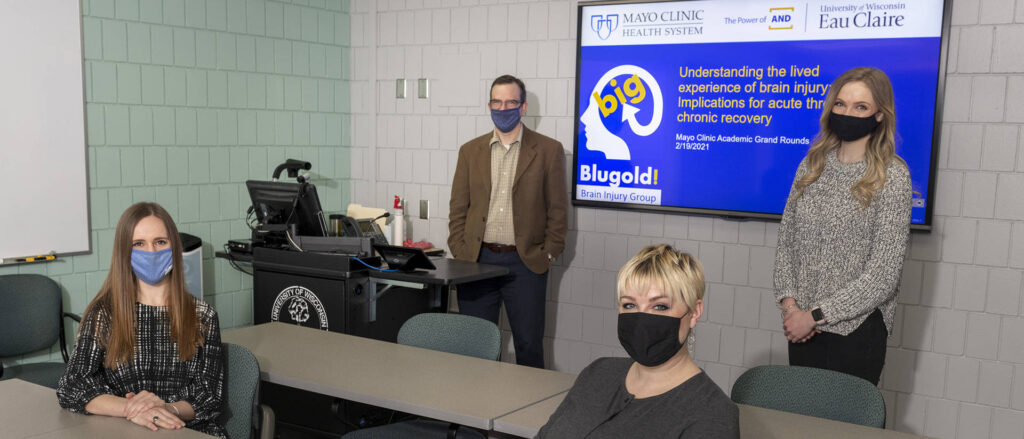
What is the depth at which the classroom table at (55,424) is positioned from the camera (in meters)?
2.28

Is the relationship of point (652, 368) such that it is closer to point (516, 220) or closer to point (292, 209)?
point (516, 220)

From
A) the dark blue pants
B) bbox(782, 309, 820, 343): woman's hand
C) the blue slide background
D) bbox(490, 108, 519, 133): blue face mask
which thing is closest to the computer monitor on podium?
the dark blue pants

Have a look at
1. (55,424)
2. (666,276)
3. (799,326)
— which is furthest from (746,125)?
(55,424)

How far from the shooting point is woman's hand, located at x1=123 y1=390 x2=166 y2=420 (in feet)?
7.91

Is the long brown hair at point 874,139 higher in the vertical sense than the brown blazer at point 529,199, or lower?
higher

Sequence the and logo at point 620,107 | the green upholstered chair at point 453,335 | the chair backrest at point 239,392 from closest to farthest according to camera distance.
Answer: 1. the chair backrest at point 239,392
2. the green upholstered chair at point 453,335
3. the and logo at point 620,107

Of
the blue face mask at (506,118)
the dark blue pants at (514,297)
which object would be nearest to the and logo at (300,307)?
the dark blue pants at (514,297)

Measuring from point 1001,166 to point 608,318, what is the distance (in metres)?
2.19

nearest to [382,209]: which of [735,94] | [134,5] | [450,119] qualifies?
[450,119]

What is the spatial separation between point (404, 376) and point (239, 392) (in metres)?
0.53

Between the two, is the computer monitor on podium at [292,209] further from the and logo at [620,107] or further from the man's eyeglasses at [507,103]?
the and logo at [620,107]

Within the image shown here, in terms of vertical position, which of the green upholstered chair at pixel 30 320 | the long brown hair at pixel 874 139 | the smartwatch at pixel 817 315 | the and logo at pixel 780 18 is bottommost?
the green upholstered chair at pixel 30 320

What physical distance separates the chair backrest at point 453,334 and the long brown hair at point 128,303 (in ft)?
3.12

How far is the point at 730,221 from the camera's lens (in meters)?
4.68
